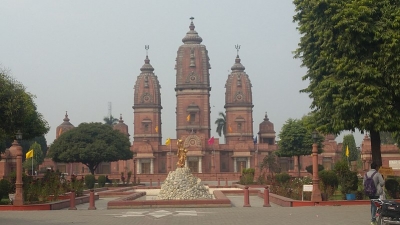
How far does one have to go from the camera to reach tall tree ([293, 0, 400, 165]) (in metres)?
20.9

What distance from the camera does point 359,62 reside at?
70.5ft

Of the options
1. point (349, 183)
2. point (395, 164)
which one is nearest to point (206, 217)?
point (349, 183)

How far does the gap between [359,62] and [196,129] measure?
206 feet

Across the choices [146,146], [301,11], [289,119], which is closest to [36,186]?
[301,11]

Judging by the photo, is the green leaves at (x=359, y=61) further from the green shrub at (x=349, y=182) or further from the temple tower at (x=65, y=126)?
the temple tower at (x=65, y=126)

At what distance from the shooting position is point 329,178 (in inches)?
941

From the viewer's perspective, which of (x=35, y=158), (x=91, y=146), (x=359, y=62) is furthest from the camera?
(x=35, y=158)

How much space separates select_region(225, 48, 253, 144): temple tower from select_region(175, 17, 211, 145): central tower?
134 inches

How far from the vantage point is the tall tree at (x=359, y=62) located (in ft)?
68.6

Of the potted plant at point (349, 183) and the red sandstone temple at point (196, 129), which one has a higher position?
the red sandstone temple at point (196, 129)

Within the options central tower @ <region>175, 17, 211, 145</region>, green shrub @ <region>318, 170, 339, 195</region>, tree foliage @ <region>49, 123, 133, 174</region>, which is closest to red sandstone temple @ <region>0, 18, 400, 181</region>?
central tower @ <region>175, 17, 211, 145</region>

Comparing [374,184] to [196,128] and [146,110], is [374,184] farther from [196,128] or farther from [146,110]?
[146,110]

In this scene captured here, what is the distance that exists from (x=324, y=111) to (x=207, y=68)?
2406 inches

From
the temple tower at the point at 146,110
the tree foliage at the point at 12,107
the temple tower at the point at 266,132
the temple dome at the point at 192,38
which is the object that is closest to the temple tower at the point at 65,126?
the temple tower at the point at 146,110
